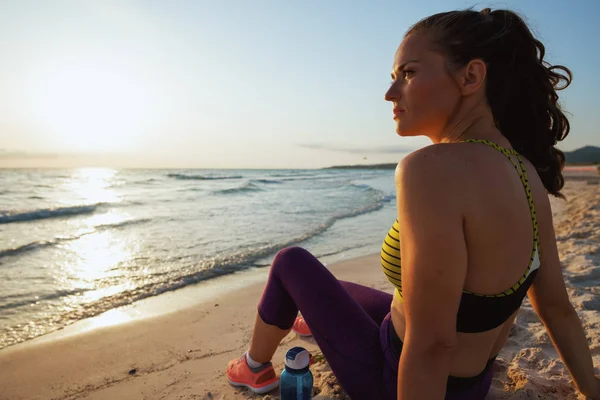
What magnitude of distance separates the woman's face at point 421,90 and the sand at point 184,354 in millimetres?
1593

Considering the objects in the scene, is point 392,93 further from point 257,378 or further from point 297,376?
point 257,378

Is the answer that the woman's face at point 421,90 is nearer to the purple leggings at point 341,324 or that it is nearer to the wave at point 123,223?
the purple leggings at point 341,324

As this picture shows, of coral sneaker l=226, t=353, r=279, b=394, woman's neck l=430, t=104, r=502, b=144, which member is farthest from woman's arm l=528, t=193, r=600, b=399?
coral sneaker l=226, t=353, r=279, b=394

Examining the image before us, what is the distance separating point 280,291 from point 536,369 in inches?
67.0

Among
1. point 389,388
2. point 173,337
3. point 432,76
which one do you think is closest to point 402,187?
point 432,76

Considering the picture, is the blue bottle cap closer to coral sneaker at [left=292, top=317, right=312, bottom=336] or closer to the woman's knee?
the woman's knee

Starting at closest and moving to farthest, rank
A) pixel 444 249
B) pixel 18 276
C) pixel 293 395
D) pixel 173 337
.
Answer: pixel 444 249
pixel 293 395
pixel 173 337
pixel 18 276

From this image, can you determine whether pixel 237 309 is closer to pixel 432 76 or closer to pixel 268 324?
pixel 268 324

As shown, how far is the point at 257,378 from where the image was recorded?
8.20 ft

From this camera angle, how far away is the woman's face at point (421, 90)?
1495 mm

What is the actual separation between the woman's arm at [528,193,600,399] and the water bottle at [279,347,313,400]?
46.1 inches

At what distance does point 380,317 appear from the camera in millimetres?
2369

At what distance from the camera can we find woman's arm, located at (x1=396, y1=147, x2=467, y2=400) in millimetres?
1226

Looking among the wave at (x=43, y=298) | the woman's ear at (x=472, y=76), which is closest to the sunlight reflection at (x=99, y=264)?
the wave at (x=43, y=298)
